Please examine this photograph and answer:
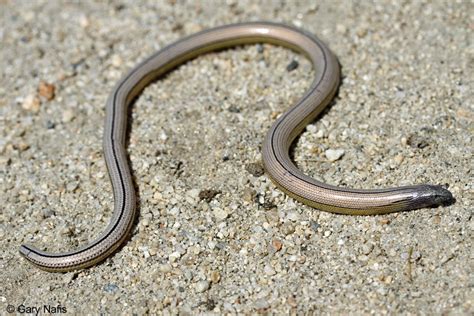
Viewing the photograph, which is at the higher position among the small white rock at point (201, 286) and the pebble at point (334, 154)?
the pebble at point (334, 154)

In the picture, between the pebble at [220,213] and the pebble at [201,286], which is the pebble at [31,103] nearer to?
the pebble at [220,213]

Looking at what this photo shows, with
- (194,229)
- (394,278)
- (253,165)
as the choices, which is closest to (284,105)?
(253,165)

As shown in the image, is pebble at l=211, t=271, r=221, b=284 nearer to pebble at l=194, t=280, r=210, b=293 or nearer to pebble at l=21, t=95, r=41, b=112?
pebble at l=194, t=280, r=210, b=293

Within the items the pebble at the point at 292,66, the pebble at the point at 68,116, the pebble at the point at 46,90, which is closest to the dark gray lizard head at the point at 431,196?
the pebble at the point at 292,66

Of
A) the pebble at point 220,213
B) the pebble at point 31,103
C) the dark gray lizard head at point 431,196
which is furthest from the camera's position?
the pebble at point 31,103

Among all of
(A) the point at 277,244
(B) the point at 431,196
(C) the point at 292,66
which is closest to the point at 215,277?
(A) the point at 277,244

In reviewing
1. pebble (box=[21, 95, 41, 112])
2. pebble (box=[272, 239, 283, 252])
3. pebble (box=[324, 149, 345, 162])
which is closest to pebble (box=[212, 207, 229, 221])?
pebble (box=[272, 239, 283, 252])
